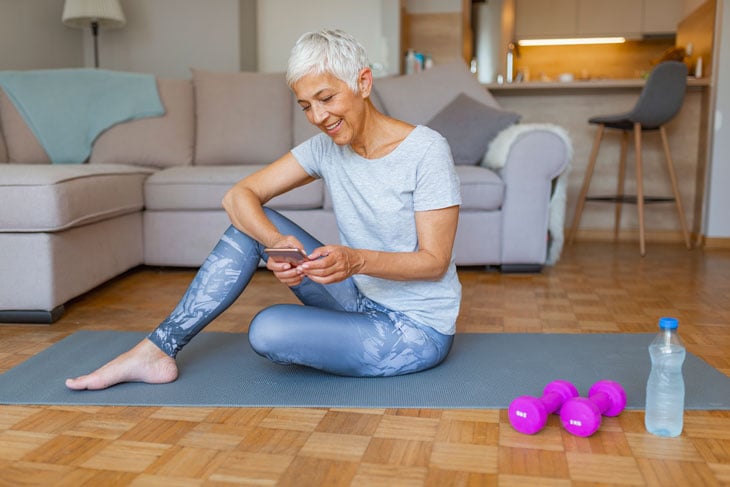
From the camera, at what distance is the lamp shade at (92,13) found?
436 cm

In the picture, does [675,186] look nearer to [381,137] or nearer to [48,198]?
[381,137]

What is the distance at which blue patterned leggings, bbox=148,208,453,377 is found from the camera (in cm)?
150

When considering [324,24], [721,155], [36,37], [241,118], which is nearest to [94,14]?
[36,37]

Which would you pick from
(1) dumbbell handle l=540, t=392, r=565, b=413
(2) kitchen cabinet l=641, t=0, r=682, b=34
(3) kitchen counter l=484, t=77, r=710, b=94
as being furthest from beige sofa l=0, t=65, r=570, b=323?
(2) kitchen cabinet l=641, t=0, r=682, b=34

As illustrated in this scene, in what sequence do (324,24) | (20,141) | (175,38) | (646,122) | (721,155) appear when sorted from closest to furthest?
(20,141)
(646,122)
(721,155)
(175,38)
(324,24)

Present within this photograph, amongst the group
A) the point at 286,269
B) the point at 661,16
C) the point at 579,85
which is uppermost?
the point at 661,16

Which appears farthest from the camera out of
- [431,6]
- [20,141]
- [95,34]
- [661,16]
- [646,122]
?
[661,16]

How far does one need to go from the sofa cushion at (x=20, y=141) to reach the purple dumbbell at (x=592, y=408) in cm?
293

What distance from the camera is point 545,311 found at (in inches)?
94.2

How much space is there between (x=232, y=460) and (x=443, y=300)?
1.98ft

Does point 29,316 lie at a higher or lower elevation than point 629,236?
higher

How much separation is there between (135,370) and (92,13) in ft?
11.5

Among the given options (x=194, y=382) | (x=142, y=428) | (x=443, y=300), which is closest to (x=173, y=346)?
(x=194, y=382)

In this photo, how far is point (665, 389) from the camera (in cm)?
132
